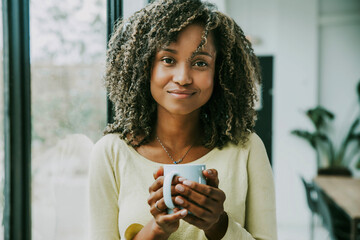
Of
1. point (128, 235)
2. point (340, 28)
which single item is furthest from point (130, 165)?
point (340, 28)

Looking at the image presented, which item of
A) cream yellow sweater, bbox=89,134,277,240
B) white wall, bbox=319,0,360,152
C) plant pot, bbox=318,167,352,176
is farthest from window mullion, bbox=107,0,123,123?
white wall, bbox=319,0,360,152

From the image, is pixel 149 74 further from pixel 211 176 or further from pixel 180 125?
pixel 211 176

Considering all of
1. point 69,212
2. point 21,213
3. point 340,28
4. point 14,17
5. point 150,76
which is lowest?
point 69,212

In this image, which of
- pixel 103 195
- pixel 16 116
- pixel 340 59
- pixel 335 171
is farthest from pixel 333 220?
pixel 340 59

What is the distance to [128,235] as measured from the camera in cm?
97

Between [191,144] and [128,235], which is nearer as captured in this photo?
[128,235]

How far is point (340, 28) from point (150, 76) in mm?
4994

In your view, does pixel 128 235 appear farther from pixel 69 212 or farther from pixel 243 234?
pixel 69 212

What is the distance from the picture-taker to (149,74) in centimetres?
106

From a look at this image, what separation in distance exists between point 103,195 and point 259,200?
0.44 m

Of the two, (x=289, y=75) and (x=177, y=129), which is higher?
(x=289, y=75)

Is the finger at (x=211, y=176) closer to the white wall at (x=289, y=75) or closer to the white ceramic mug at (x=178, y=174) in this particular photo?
the white ceramic mug at (x=178, y=174)

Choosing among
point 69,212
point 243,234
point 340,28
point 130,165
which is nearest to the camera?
point 243,234

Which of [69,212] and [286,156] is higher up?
[69,212]
